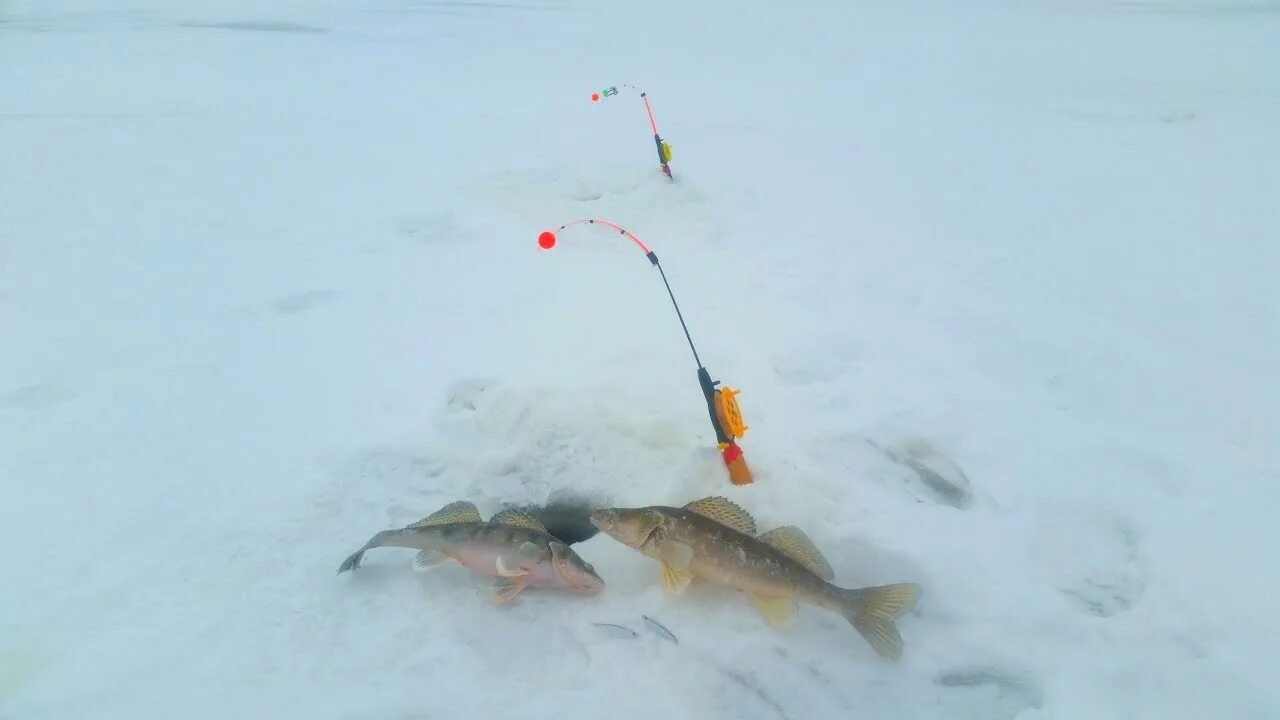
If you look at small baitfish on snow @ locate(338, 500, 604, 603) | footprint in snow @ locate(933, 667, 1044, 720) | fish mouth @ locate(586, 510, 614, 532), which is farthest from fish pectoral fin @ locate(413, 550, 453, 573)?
footprint in snow @ locate(933, 667, 1044, 720)

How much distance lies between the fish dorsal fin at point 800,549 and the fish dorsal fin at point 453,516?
2.87 ft

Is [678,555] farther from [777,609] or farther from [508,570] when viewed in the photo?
[508,570]

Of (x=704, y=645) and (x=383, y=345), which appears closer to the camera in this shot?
(x=704, y=645)

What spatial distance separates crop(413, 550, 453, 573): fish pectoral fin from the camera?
2289mm

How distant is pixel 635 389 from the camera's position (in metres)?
3.28

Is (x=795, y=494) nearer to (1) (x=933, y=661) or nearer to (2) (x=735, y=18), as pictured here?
(1) (x=933, y=661)

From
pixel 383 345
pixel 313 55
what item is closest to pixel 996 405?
pixel 383 345

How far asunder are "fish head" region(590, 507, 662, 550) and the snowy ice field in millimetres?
182

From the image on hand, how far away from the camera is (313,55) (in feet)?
31.2

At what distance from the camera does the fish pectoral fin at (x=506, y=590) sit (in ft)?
7.25

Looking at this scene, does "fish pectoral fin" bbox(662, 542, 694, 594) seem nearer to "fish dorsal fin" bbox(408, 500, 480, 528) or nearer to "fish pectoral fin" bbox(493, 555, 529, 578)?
"fish pectoral fin" bbox(493, 555, 529, 578)

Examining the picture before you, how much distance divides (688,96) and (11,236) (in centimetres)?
573

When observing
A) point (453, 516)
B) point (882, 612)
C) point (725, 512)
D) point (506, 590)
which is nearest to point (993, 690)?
point (882, 612)

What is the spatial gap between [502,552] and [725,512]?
66 cm
